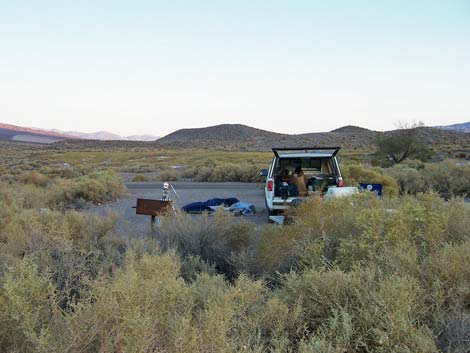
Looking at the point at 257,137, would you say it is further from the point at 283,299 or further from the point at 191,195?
the point at 283,299

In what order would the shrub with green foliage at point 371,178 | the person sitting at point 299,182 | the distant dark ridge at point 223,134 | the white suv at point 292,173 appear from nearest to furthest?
the white suv at point 292,173 → the person sitting at point 299,182 → the shrub with green foliage at point 371,178 → the distant dark ridge at point 223,134

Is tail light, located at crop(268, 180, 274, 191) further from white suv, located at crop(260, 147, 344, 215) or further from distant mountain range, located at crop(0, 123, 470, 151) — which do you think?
distant mountain range, located at crop(0, 123, 470, 151)

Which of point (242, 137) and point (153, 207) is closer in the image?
point (153, 207)

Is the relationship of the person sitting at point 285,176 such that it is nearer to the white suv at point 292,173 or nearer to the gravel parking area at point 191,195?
the white suv at point 292,173

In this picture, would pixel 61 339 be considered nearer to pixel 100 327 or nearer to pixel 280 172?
pixel 100 327

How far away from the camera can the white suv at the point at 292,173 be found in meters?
11.5

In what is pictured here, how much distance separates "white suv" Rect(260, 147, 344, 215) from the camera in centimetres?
1148

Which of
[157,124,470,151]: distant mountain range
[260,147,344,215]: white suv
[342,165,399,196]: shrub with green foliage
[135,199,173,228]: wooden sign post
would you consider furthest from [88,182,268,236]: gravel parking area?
[157,124,470,151]: distant mountain range

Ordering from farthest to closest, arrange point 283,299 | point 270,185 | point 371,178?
point 371,178
point 270,185
point 283,299

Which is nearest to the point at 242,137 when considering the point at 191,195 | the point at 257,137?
the point at 257,137

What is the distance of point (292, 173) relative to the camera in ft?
43.6

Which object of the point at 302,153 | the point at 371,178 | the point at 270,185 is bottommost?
the point at 371,178

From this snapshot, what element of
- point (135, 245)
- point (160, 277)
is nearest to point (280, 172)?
point (135, 245)

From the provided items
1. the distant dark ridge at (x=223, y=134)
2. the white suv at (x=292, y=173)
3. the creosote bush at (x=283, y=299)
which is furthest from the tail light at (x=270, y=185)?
the distant dark ridge at (x=223, y=134)
